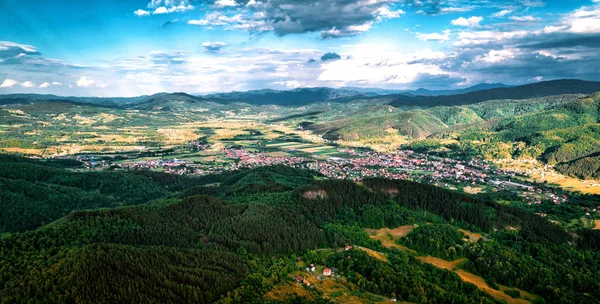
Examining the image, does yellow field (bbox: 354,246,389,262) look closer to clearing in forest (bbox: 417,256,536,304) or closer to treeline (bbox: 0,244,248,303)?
clearing in forest (bbox: 417,256,536,304)

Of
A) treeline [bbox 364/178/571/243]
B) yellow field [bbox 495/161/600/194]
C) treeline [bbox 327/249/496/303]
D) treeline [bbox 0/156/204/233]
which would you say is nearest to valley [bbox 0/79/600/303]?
treeline [bbox 327/249/496/303]

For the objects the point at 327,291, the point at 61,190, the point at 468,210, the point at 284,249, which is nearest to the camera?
the point at 327,291

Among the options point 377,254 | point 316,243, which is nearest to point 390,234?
point 377,254

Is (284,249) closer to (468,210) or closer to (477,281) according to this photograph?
(477,281)

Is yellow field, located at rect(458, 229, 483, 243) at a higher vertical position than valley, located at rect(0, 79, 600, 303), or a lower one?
lower

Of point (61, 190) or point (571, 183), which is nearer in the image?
point (61, 190)

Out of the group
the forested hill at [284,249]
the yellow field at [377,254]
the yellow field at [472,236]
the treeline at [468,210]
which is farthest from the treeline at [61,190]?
the yellow field at [472,236]

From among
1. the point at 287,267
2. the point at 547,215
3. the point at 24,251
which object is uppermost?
the point at 24,251

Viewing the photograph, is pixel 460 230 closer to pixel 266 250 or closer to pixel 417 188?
pixel 417 188

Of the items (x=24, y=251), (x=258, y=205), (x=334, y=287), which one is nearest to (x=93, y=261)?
(x=24, y=251)
